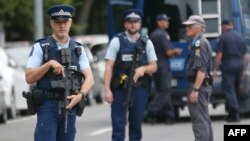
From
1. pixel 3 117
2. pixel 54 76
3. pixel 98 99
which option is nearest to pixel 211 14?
pixel 3 117

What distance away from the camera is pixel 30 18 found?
41281 mm

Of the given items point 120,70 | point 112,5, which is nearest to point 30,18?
point 112,5

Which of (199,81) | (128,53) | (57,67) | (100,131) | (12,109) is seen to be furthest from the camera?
(12,109)

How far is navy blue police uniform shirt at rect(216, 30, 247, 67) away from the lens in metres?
20.5

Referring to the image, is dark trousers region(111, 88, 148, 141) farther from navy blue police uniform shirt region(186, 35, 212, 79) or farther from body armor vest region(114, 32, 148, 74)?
navy blue police uniform shirt region(186, 35, 212, 79)

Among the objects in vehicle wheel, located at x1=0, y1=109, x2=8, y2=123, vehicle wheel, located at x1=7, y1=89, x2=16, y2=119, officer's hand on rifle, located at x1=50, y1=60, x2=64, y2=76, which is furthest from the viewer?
vehicle wheel, located at x1=7, y1=89, x2=16, y2=119

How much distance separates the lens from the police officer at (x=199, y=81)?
44.7 ft

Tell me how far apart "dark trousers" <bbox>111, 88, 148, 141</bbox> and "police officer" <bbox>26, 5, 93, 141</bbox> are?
319 cm

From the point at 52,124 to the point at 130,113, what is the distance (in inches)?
138

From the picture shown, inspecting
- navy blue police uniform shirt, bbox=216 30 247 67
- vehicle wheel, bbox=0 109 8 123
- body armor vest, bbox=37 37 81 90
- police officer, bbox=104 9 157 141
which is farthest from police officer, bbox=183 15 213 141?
vehicle wheel, bbox=0 109 8 123

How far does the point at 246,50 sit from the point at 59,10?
10.8 meters

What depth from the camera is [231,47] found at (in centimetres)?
2055

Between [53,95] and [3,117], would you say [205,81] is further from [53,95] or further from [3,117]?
[3,117]

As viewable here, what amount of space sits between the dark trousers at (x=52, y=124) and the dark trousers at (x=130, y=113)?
3.32 metres
